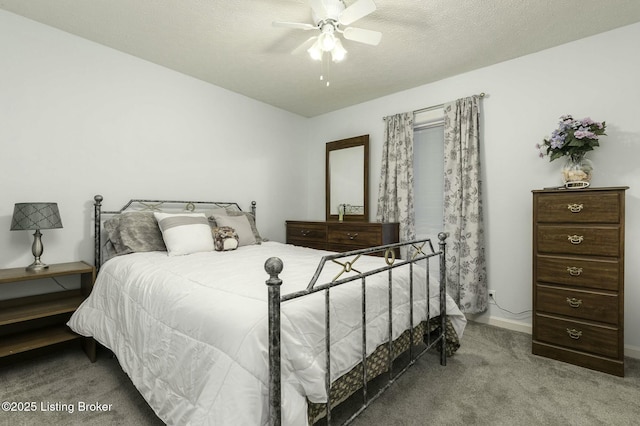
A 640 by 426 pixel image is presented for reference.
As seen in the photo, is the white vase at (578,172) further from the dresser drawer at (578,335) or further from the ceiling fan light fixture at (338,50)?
Answer: the ceiling fan light fixture at (338,50)

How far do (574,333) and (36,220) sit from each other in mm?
3932

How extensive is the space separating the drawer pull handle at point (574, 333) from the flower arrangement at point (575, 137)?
1.31m

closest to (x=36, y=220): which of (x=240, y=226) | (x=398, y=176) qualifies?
(x=240, y=226)

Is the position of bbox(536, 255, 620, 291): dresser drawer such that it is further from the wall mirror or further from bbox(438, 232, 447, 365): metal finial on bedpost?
the wall mirror

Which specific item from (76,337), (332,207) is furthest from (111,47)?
(332,207)

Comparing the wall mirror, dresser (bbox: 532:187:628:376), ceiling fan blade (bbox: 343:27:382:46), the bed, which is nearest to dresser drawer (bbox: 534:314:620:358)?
dresser (bbox: 532:187:628:376)

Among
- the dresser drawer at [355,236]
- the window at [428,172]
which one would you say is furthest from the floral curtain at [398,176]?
the dresser drawer at [355,236]

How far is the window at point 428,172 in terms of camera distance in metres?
3.49

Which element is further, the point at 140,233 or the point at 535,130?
the point at 535,130

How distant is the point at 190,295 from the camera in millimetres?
1475

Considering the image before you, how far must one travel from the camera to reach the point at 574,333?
7.42 ft

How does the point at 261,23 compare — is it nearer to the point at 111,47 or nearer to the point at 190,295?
the point at 111,47

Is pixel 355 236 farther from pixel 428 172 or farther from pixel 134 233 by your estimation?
pixel 134 233

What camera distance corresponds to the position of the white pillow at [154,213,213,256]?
253 cm
